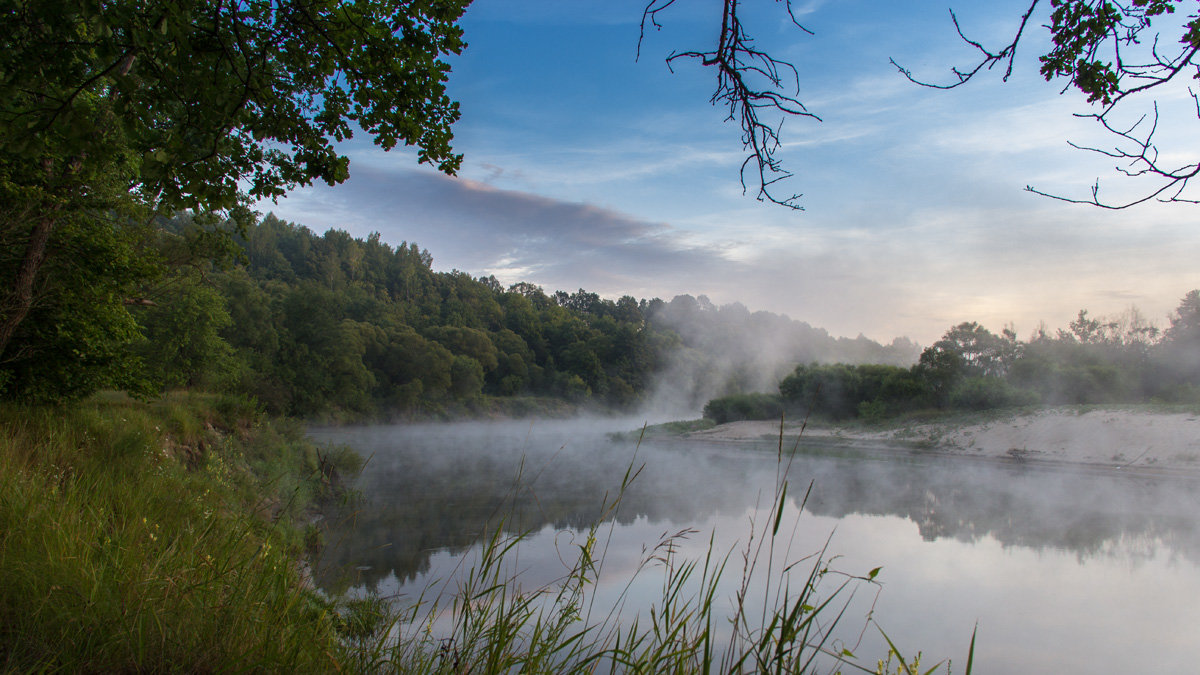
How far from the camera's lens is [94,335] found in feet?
22.6

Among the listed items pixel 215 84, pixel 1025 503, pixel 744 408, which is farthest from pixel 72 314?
pixel 744 408

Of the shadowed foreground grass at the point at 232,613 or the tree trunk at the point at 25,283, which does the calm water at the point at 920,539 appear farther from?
the tree trunk at the point at 25,283

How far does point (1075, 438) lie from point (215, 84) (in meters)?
22.3

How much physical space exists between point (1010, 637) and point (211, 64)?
26.1 ft

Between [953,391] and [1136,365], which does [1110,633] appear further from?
[1136,365]

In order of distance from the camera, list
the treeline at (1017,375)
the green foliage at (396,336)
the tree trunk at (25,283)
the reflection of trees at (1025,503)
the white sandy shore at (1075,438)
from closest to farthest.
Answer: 1. the tree trunk at (25,283)
2. the reflection of trees at (1025,503)
3. the white sandy shore at (1075,438)
4. the treeline at (1017,375)
5. the green foliage at (396,336)

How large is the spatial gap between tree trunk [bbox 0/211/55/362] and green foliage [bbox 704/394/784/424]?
29.0 m

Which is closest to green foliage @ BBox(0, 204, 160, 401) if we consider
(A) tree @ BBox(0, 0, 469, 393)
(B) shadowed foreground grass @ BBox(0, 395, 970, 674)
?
(A) tree @ BBox(0, 0, 469, 393)

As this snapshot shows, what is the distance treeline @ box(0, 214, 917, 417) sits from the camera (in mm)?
6898

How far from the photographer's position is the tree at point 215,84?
8.11 ft

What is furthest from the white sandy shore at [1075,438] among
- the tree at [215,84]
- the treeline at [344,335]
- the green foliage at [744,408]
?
the tree at [215,84]

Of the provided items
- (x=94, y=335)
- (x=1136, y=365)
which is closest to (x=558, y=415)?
(x=1136, y=365)

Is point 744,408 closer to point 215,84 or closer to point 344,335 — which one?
point 344,335

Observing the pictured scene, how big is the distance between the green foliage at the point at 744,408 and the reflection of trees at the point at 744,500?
35.0 ft
